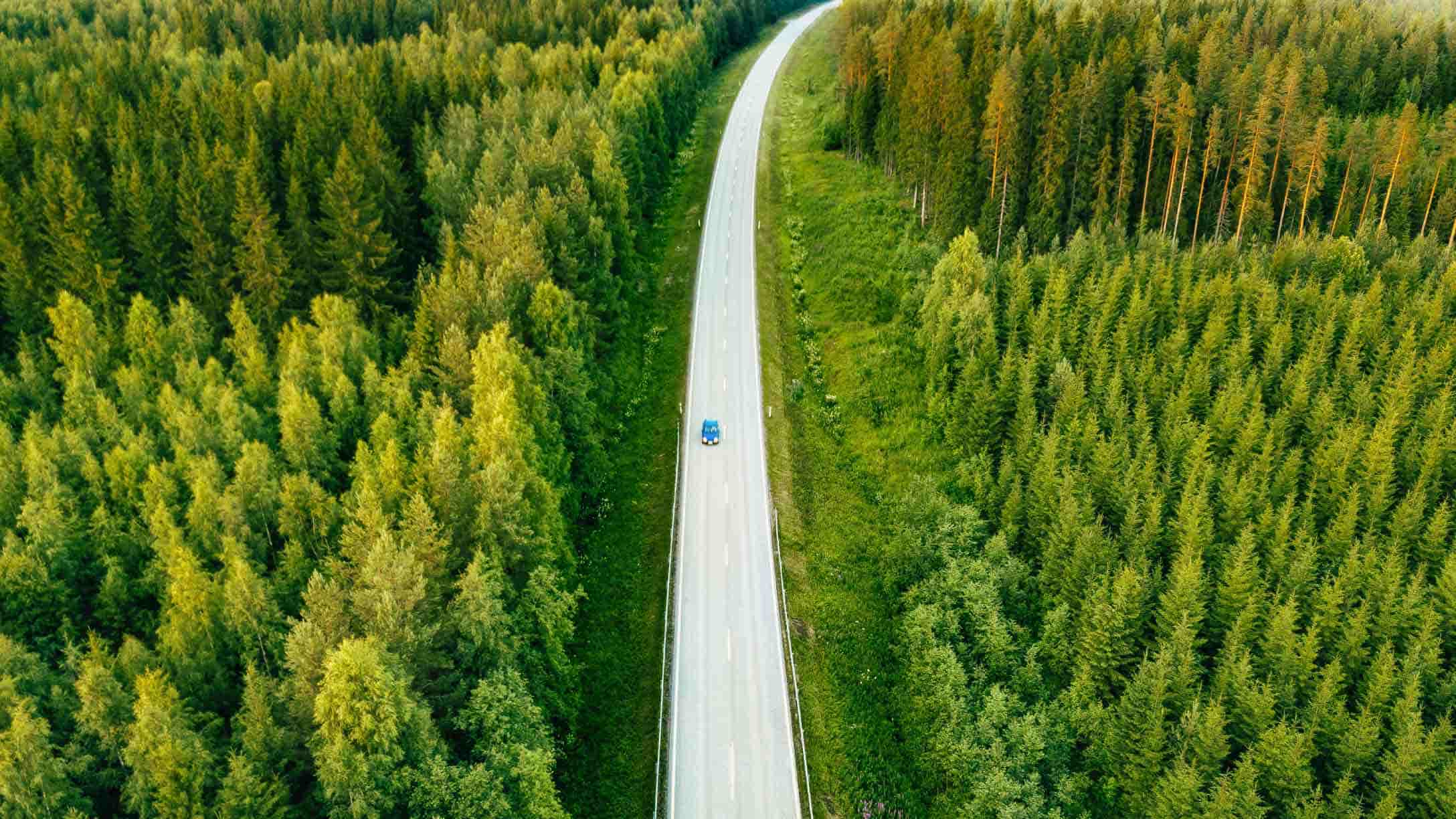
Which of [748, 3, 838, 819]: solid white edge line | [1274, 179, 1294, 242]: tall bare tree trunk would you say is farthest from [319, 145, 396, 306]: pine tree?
[1274, 179, 1294, 242]: tall bare tree trunk

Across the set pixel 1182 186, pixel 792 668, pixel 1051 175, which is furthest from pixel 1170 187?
pixel 792 668

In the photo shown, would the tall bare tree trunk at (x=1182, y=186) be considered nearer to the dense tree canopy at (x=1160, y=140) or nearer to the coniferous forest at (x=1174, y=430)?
the dense tree canopy at (x=1160, y=140)

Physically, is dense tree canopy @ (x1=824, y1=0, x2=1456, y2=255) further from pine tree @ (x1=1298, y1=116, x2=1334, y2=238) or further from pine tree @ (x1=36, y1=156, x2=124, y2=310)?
pine tree @ (x1=36, y1=156, x2=124, y2=310)

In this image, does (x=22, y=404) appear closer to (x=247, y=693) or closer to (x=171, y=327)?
(x=171, y=327)

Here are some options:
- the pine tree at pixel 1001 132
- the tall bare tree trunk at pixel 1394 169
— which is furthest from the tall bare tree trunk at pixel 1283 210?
the pine tree at pixel 1001 132

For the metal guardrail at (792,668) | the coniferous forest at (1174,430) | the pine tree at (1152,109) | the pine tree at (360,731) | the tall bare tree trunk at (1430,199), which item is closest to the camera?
the pine tree at (360,731)

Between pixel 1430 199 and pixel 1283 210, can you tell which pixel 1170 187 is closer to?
pixel 1283 210
